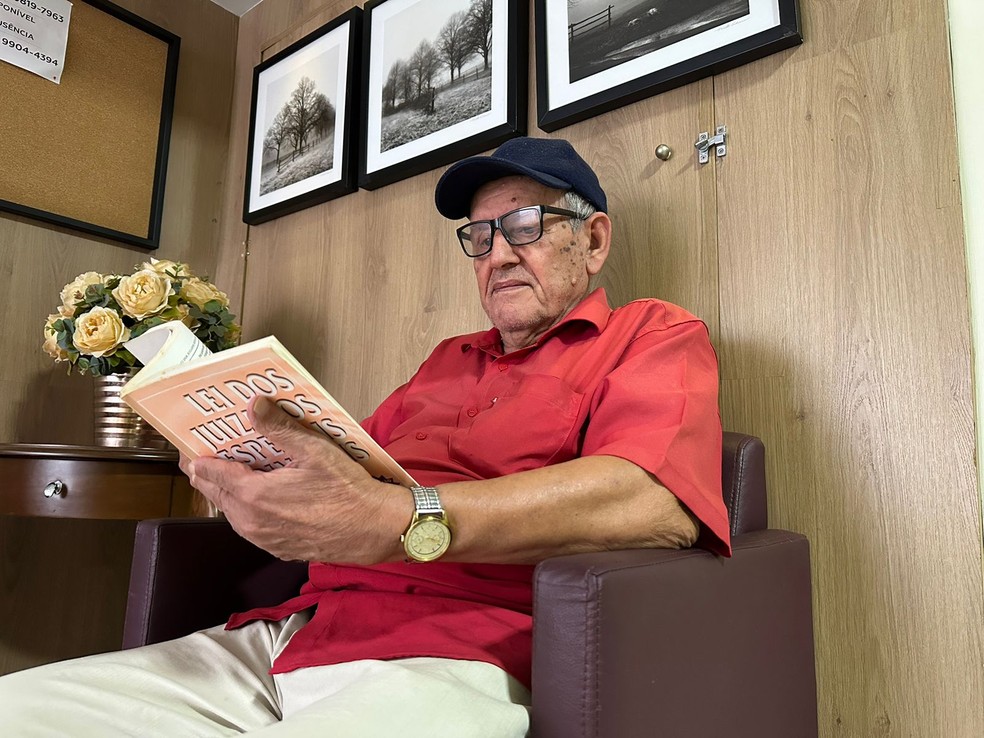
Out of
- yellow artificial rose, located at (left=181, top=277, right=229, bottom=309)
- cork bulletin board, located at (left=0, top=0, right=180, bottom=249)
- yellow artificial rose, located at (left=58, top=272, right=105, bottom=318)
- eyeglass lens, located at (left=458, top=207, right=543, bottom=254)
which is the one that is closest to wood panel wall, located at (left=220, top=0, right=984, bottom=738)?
eyeglass lens, located at (left=458, top=207, right=543, bottom=254)

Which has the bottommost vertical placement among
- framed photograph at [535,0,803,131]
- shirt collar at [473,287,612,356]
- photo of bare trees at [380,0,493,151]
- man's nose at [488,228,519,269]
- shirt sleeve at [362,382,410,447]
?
shirt sleeve at [362,382,410,447]

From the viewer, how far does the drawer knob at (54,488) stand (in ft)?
5.20

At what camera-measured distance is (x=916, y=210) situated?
1181 mm

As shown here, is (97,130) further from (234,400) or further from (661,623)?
(661,623)

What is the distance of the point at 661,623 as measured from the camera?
0.78 metres

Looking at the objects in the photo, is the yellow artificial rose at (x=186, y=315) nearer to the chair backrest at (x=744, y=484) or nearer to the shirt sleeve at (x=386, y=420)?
the shirt sleeve at (x=386, y=420)

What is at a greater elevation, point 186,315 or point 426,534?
point 186,315

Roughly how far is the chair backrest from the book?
0.51 m

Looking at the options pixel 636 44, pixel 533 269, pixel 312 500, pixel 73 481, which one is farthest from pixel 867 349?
pixel 73 481

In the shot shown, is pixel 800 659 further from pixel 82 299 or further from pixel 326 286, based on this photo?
pixel 82 299

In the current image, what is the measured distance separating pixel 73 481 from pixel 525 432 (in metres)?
1.09

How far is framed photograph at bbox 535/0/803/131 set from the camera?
1.37 m

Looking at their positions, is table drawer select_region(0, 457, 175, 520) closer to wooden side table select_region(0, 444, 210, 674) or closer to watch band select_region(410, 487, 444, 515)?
wooden side table select_region(0, 444, 210, 674)

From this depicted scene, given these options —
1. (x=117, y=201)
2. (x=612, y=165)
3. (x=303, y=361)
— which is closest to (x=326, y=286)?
(x=303, y=361)
